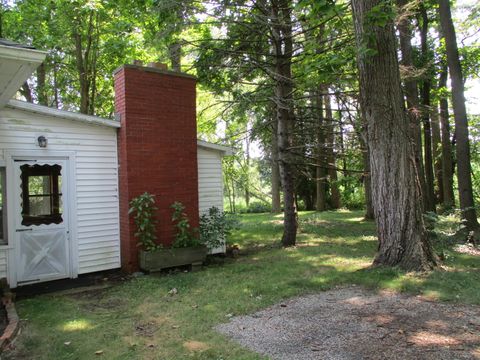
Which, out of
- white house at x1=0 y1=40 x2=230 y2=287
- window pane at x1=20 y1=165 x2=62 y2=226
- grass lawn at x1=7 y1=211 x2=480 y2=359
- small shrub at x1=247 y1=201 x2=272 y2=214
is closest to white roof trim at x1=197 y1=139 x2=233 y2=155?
white house at x1=0 y1=40 x2=230 y2=287

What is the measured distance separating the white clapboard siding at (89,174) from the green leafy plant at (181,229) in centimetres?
114

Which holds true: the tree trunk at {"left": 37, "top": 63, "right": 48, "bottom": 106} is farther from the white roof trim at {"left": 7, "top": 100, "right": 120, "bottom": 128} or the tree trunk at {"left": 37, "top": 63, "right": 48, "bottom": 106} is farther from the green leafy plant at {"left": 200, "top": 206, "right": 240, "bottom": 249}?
the green leafy plant at {"left": 200, "top": 206, "right": 240, "bottom": 249}

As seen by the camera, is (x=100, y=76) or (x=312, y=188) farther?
(x=312, y=188)

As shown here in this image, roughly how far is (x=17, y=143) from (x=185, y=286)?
3782 mm

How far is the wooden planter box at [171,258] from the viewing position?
7.20 meters

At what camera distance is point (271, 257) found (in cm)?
845

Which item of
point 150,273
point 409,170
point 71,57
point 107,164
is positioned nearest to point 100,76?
point 71,57

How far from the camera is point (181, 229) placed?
768 centimetres

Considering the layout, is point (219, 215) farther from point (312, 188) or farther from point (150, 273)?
point (312, 188)

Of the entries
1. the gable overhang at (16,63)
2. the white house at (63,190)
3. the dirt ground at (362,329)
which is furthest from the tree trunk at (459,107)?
the gable overhang at (16,63)

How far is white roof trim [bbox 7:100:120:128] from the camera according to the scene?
21.5 ft

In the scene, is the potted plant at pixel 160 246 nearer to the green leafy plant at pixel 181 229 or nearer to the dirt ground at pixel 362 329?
the green leafy plant at pixel 181 229

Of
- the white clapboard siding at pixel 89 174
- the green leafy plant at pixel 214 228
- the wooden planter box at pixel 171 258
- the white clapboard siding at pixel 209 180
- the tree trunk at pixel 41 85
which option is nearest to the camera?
the white clapboard siding at pixel 89 174

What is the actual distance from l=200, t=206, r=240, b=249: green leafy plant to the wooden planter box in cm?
31
